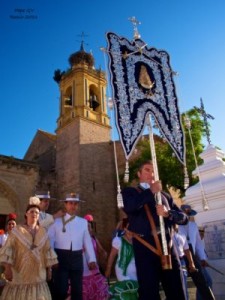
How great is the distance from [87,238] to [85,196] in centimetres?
1784

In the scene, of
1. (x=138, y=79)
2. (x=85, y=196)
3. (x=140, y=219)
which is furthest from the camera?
(x=85, y=196)

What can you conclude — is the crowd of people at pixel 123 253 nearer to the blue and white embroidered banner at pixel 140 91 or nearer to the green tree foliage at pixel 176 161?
the blue and white embroidered banner at pixel 140 91

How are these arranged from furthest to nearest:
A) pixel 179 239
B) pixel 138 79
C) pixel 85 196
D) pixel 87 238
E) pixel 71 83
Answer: pixel 71 83, pixel 85 196, pixel 138 79, pixel 87 238, pixel 179 239

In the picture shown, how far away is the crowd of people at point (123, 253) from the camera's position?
298 centimetres

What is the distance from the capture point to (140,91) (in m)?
5.16

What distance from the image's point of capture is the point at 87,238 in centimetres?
491

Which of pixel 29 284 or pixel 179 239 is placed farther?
pixel 179 239

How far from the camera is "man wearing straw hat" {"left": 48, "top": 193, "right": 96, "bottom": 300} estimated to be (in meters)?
4.37

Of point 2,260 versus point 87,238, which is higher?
point 87,238

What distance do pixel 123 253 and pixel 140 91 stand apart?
2684 mm

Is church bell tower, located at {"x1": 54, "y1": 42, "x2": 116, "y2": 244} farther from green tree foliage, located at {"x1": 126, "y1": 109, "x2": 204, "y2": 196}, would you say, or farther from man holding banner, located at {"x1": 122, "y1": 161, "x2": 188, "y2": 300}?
man holding banner, located at {"x1": 122, "y1": 161, "x2": 188, "y2": 300}

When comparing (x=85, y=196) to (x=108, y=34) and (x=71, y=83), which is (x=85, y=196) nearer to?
(x=71, y=83)

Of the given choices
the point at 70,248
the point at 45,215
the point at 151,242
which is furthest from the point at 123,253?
the point at 45,215

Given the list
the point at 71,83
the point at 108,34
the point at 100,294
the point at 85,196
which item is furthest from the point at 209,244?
the point at 71,83
